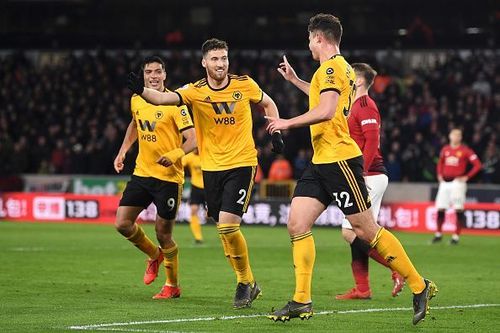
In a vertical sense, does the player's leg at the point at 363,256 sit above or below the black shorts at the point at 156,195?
below

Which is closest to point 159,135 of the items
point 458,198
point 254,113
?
point 458,198

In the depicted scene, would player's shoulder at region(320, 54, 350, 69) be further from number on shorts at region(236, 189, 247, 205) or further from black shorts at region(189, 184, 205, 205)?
black shorts at region(189, 184, 205, 205)

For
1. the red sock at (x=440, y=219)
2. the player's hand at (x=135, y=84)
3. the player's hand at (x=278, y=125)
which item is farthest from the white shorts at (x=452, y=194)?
the player's hand at (x=278, y=125)

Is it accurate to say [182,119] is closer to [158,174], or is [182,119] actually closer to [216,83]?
[158,174]

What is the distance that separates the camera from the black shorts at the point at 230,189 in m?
11.4

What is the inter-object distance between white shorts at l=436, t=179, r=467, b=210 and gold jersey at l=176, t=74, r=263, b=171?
12.6m

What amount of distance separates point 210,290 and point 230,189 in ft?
7.06

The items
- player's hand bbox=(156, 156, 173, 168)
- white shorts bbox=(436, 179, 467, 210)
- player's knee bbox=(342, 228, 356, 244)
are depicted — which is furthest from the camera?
white shorts bbox=(436, 179, 467, 210)

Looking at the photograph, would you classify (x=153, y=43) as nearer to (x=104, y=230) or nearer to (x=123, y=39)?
(x=123, y=39)

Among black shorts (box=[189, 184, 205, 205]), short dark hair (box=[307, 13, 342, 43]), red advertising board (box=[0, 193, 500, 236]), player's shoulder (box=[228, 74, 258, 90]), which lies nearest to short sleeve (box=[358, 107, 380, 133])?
player's shoulder (box=[228, 74, 258, 90])

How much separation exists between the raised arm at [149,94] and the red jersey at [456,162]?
1334 cm

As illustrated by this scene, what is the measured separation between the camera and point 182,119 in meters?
12.6

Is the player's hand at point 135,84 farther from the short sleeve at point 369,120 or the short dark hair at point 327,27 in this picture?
the short sleeve at point 369,120

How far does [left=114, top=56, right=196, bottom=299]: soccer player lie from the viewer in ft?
40.8
